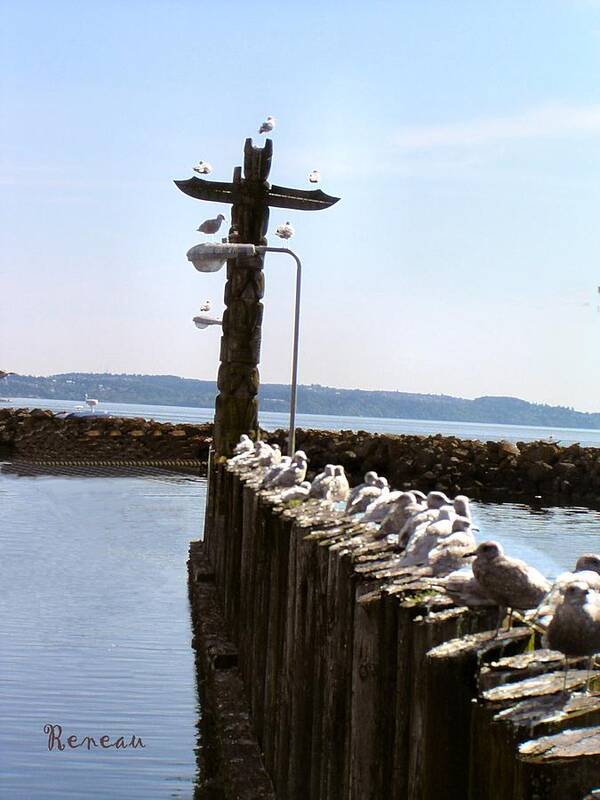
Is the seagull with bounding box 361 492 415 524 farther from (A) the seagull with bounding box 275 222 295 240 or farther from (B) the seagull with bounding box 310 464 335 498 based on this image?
(A) the seagull with bounding box 275 222 295 240

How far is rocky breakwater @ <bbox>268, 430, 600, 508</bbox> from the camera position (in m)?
43.8

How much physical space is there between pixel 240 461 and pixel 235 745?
6929 mm

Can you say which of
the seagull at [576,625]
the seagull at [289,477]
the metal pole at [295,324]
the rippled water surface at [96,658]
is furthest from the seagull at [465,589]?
the metal pole at [295,324]

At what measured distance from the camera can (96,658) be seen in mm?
14680

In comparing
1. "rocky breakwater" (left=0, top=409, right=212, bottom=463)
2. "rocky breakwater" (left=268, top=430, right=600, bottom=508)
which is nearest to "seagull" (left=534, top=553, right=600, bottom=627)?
"rocky breakwater" (left=268, top=430, right=600, bottom=508)

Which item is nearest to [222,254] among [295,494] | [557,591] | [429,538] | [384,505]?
[295,494]

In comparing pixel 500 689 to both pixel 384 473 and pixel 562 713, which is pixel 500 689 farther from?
pixel 384 473

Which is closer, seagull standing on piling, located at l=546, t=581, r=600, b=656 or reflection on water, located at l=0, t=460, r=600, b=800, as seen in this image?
seagull standing on piling, located at l=546, t=581, r=600, b=656

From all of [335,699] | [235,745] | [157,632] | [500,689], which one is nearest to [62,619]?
[157,632]

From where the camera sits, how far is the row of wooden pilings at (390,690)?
11.3 ft

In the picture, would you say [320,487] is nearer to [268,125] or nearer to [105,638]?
[105,638]
